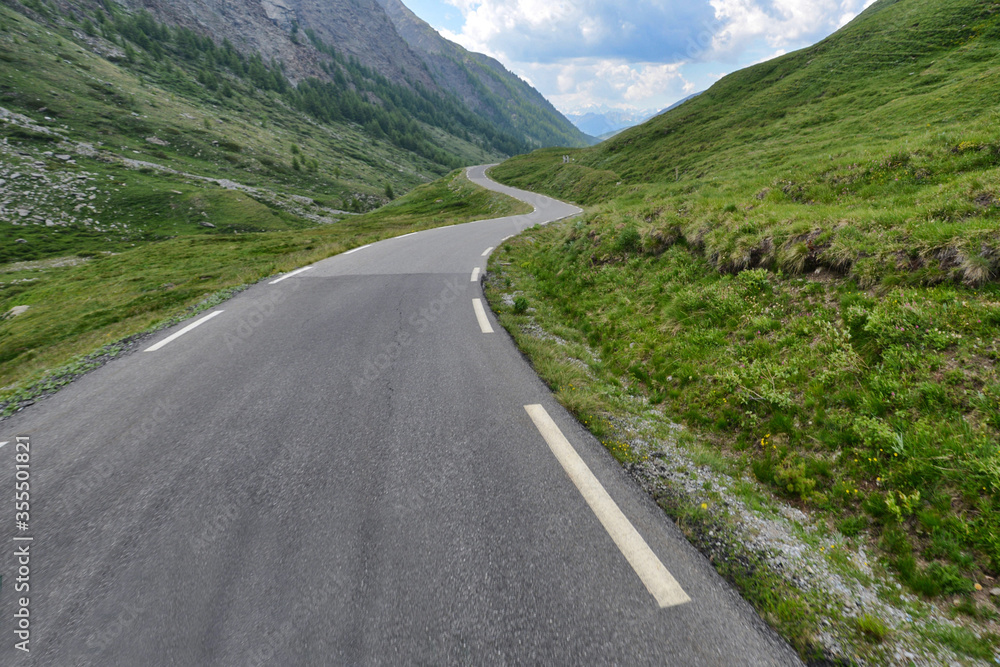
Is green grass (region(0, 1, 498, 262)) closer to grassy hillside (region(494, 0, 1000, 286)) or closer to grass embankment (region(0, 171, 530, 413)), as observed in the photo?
grass embankment (region(0, 171, 530, 413))

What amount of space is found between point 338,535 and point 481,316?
17.4 ft

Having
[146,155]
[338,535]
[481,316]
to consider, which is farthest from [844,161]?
[146,155]

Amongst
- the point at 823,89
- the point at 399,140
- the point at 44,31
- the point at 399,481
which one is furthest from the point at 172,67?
the point at 399,481

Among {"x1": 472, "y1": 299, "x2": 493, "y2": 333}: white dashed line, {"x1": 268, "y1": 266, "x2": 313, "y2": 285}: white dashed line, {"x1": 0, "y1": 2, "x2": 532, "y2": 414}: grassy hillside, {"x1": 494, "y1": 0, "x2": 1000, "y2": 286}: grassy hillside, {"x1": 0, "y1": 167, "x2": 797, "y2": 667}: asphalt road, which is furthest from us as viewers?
{"x1": 0, "y1": 2, "x2": 532, "y2": 414}: grassy hillside

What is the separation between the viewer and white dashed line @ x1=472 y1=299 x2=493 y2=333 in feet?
23.3

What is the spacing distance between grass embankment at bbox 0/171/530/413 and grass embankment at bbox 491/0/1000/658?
7334mm

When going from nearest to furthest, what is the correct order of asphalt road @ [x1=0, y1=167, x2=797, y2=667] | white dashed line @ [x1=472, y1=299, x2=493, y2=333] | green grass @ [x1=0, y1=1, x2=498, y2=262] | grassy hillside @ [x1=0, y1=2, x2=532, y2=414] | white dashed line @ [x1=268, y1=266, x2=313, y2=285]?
asphalt road @ [x1=0, y1=167, x2=797, y2=667], white dashed line @ [x1=472, y1=299, x2=493, y2=333], white dashed line @ [x1=268, y1=266, x2=313, y2=285], grassy hillside @ [x1=0, y1=2, x2=532, y2=414], green grass @ [x1=0, y1=1, x2=498, y2=262]

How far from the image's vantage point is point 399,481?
3.41 metres

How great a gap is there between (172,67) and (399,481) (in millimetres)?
188416

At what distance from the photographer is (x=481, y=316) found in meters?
7.76

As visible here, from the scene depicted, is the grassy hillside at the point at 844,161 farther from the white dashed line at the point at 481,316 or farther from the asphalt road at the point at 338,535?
the asphalt road at the point at 338,535

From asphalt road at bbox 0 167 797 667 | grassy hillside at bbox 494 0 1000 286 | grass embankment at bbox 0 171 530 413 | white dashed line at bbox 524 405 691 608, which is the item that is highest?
grassy hillside at bbox 494 0 1000 286

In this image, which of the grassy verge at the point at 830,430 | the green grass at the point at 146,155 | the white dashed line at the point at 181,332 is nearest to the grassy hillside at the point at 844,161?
the grassy verge at the point at 830,430

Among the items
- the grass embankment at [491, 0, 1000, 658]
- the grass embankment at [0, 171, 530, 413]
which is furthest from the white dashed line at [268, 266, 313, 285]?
the grass embankment at [491, 0, 1000, 658]
